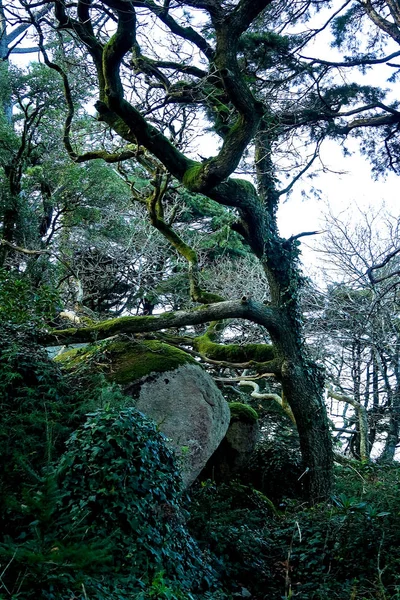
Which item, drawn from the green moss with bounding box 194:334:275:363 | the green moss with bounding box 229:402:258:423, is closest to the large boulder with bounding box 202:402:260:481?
the green moss with bounding box 229:402:258:423

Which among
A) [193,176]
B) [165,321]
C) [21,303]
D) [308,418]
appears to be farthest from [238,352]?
[21,303]

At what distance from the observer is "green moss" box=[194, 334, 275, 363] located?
902cm

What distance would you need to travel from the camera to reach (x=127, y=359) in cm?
734

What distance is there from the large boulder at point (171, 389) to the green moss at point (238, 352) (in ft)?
4.66

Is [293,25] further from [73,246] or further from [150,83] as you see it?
[73,246]

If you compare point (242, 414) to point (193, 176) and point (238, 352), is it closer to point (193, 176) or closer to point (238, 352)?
point (238, 352)

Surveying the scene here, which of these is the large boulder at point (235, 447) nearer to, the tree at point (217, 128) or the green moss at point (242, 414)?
the green moss at point (242, 414)

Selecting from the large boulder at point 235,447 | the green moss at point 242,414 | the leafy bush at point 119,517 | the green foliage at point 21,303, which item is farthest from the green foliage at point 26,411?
the green moss at point 242,414

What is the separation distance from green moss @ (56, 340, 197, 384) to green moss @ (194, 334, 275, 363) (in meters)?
1.47

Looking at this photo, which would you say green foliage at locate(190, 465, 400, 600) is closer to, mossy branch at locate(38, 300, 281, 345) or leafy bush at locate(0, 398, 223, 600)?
leafy bush at locate(0, 398, 223, 600)

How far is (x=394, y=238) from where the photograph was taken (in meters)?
14.1

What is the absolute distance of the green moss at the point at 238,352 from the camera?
9016mm

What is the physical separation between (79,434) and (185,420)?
2681 millimetres

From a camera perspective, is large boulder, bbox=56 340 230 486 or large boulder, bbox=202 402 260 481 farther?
large boulder, bbox=202 402 260 481
